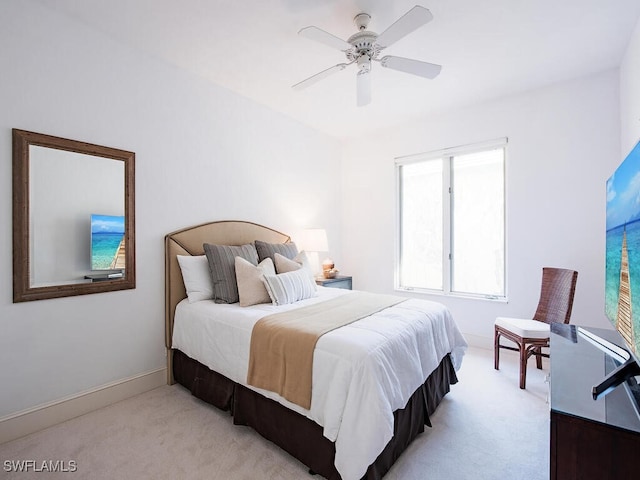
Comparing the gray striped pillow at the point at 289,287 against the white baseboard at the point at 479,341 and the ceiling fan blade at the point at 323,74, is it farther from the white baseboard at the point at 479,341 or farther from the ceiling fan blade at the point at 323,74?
the white baseboard at the point at 479,341

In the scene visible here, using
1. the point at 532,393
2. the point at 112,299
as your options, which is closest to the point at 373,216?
the point at 532,393

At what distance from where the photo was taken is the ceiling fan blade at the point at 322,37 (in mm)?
1838

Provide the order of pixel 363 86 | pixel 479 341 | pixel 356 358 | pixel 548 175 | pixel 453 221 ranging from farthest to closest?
1. pixel 453 221
2. pixel 479 341
3. pixel 548 175
4. pixel 363 86
5. pixel 356 358

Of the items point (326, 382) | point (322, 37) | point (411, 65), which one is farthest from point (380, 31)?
point (326, 382)

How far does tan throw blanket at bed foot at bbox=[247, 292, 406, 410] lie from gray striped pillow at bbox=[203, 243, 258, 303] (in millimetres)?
646

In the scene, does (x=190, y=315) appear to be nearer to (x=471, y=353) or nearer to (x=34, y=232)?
(x=34, y=232)

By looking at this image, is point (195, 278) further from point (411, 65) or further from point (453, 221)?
point (453, 221)

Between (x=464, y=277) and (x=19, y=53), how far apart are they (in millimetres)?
4397

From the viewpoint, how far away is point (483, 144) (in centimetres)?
348

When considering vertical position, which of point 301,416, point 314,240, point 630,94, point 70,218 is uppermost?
point 630,94

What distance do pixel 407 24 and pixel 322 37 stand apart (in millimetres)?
512

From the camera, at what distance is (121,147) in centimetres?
241

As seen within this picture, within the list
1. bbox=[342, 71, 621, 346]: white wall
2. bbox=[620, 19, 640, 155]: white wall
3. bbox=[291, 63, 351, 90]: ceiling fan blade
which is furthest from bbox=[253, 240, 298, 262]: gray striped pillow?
bbox=[620, 19, 640, 155]: white wall

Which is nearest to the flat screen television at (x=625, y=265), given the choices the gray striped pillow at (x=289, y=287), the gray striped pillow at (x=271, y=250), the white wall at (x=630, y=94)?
the white wall at (x=630, y=94)
